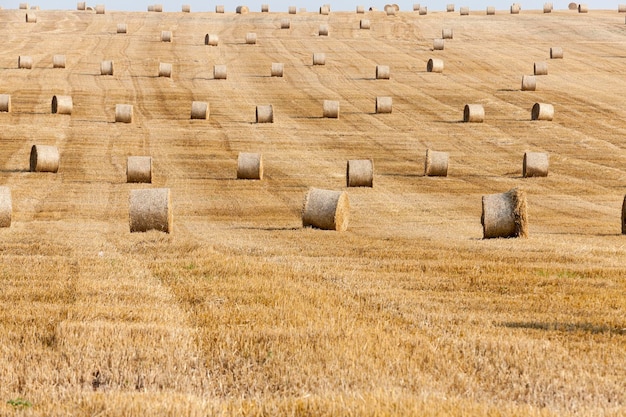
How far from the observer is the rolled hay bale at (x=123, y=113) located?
46844 millimetres

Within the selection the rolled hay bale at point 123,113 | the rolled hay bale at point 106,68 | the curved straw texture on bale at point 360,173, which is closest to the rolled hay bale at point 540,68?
the rolled hay bale at point 106,68

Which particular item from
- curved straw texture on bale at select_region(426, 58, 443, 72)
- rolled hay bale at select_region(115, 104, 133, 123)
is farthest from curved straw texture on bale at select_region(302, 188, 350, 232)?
curved straw texture on bale at select_region(426, 58, 443, 72)

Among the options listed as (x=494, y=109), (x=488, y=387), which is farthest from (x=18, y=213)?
(x=494, y=109)

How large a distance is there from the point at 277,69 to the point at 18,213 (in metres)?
35.0

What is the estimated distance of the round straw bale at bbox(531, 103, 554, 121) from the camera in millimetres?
49031

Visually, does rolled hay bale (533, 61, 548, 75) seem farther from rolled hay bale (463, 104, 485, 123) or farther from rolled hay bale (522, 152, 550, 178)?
rolled hay bale (522, 152, 550, 178)

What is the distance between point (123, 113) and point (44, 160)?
38.2 ft

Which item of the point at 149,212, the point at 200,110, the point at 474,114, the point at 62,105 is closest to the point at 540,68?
the point at 474,114

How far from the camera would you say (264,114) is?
48000 mm

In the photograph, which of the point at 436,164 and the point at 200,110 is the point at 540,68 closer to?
the point at 200,110

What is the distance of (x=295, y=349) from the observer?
10352 mm

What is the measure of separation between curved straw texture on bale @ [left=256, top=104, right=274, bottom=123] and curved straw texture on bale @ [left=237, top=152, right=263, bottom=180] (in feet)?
40.2

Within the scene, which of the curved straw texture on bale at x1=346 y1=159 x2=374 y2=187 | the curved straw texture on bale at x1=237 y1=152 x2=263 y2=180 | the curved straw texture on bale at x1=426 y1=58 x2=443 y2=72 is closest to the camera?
the curved straw texture on bale at x1=346 y1=159 x2=374 y2=187

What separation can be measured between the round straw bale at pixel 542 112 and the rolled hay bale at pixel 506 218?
27.6 metres
